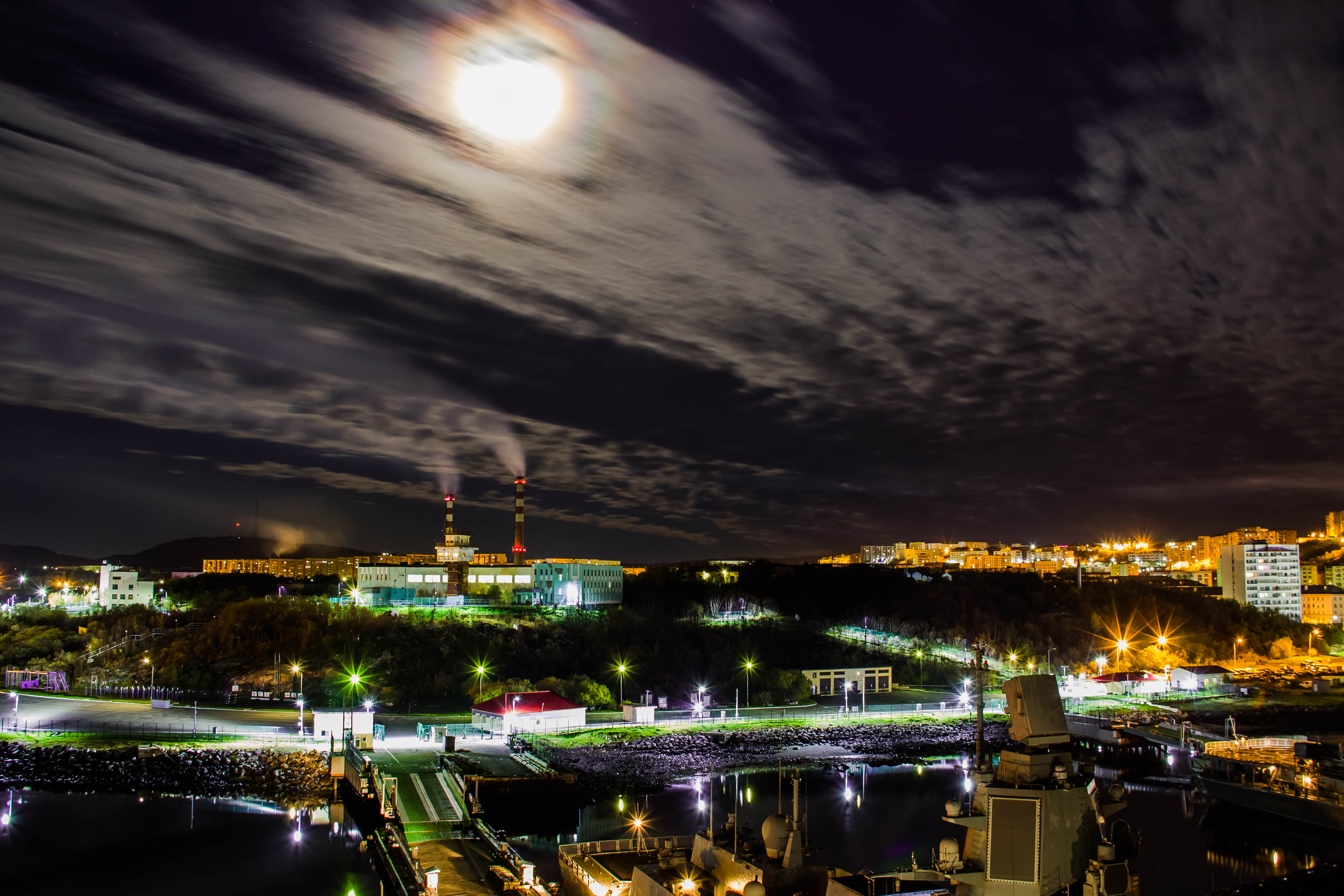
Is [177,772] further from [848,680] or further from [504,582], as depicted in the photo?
[504,582]

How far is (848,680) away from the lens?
5369 centimetres

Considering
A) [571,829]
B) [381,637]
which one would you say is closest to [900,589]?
[381,637]

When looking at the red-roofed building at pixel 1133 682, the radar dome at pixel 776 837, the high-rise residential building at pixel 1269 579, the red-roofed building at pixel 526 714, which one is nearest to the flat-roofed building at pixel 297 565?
the red-roofed building at pixel 526 714

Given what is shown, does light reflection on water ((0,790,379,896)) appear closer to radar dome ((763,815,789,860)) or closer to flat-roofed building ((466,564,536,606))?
radar dome ((763,815,789,860))

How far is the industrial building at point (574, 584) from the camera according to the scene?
243 feet

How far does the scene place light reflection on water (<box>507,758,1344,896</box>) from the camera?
25.4 m

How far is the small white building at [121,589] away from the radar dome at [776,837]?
71.1 meters

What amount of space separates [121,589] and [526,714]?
51.5 meters

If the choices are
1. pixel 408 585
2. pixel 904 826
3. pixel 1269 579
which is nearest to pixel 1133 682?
pixel 904 826

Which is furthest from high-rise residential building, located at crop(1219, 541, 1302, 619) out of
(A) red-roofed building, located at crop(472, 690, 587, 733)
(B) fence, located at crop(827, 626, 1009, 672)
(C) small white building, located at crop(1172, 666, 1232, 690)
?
(A) red-roofed building, located at crop(472, 690, 587, 733)

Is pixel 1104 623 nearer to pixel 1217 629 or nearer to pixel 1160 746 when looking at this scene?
pixel 1217 629

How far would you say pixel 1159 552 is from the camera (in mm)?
172750

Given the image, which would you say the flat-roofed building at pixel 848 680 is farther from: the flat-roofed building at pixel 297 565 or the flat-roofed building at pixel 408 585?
the flat-roofed building at pixel 297 565

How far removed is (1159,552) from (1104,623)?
10588 cm
